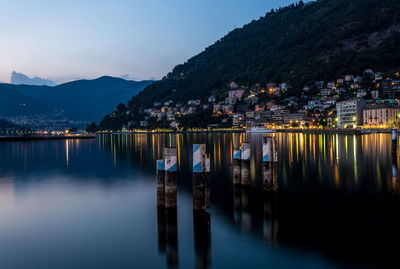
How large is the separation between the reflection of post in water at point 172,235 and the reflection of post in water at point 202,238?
2.20 ft

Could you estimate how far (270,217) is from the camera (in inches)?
551

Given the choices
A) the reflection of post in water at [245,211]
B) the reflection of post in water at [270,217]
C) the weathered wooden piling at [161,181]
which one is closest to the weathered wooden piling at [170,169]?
the weathered wooden piling at [161,181]

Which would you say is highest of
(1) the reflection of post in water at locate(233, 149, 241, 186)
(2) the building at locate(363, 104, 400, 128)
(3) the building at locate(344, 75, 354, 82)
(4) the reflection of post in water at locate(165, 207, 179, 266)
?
(3) the building at locate(344, 75, 354, 82)

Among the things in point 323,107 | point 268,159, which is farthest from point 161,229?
point 323,107

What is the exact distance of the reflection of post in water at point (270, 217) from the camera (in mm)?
11969

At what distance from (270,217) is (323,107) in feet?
483

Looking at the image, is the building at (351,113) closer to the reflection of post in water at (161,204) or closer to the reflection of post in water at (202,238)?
the reflection of post in water at (161,204)

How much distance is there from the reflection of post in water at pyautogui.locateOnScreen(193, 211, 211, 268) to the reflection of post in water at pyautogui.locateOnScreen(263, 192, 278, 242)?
6.74 feet

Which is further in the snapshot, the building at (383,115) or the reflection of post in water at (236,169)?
the building at (383,115)

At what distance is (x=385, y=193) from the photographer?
17.8 metres

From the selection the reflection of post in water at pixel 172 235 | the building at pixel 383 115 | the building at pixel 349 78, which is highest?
the building at pixel 349 78

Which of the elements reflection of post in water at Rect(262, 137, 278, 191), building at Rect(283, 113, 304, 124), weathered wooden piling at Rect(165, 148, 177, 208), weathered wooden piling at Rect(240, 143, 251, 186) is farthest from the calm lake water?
building at Rect(283, 113, 304, 124)

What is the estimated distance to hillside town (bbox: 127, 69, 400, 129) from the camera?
114m

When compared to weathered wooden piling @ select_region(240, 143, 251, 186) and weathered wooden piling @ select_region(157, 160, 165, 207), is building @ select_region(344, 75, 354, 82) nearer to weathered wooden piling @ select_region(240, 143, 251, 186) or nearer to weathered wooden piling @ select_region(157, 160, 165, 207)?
weathered wooden piling @ select_region(240, 143, 251, 186)
